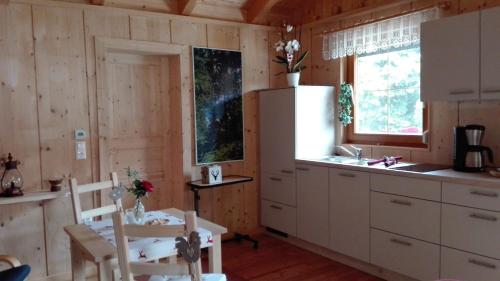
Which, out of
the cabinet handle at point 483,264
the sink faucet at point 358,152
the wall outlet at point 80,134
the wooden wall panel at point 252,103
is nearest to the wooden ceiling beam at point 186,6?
the wooden wall panel at point 252,103

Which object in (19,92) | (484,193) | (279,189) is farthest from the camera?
(279,189)

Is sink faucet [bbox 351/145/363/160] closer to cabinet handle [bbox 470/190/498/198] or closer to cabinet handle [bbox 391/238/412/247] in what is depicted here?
cabinet handle [bbox 391/238/412/247]

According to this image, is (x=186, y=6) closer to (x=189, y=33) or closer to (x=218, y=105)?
(x=189, y=33)

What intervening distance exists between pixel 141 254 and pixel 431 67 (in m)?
2.40

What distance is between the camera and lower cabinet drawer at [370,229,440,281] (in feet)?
9.43

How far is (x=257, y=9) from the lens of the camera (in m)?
4.17

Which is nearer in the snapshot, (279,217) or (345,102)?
(345,102)

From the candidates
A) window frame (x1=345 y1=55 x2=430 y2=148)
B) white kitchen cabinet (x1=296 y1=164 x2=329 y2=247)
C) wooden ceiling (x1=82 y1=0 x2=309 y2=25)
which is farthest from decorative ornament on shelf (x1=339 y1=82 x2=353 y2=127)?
wooden ceiling (x1=82 y1=0 x2=309 y2=25)

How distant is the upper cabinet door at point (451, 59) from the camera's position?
275cm

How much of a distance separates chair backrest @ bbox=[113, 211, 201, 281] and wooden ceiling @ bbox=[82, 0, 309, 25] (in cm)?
237

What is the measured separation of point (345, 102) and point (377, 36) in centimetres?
69

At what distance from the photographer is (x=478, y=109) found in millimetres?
3037

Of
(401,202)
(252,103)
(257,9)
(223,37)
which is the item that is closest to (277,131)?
(252,103)

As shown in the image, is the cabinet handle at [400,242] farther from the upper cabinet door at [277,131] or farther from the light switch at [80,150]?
the light switch at [80,150]
